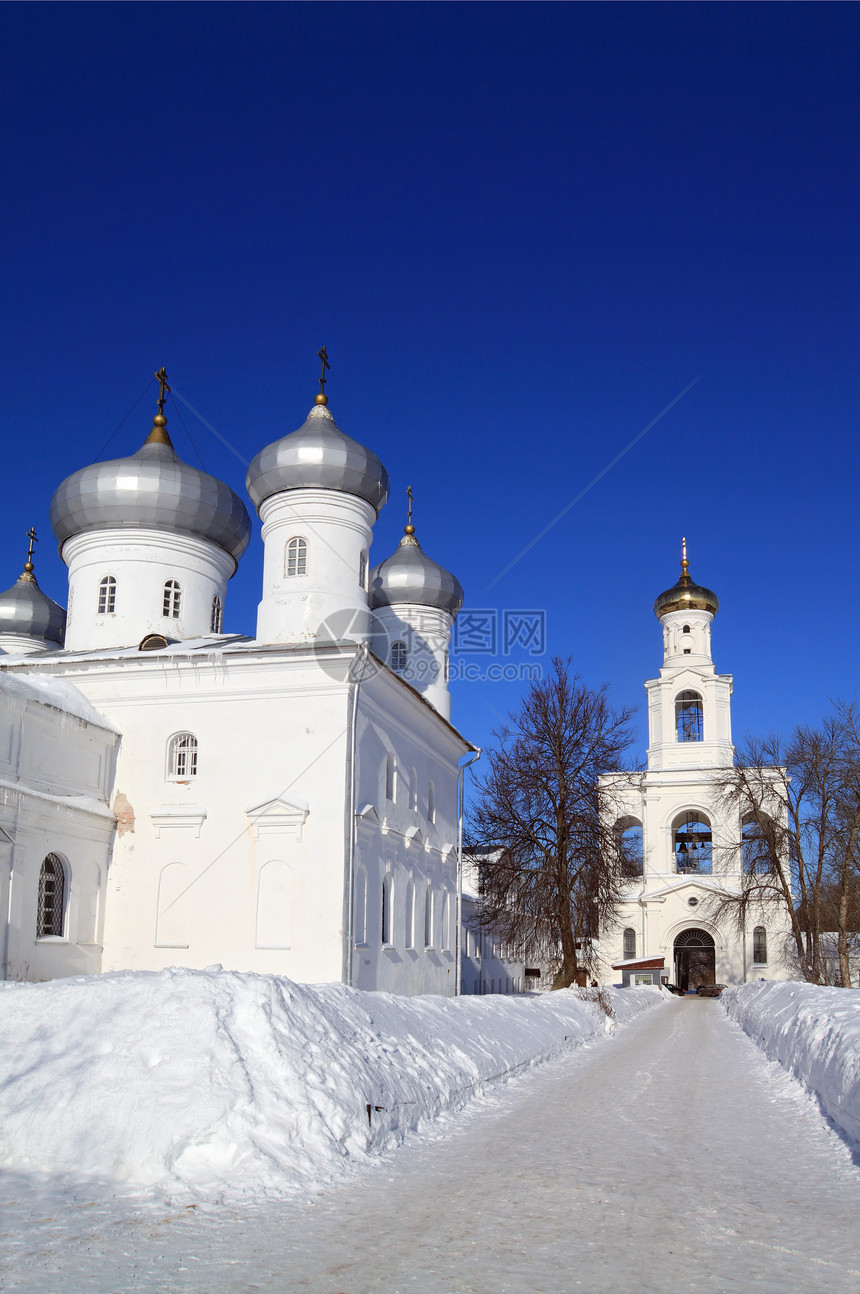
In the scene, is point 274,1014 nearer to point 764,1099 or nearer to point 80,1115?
point 80,1115

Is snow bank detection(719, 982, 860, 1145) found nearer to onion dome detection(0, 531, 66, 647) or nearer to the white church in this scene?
the white church

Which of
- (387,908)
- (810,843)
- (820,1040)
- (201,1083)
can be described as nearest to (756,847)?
(810,843)

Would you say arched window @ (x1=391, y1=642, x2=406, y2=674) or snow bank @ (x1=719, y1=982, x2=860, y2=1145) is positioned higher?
arched window @ (x1=391, y1=642, x2=406, y2=674)

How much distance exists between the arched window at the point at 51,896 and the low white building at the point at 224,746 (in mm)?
46

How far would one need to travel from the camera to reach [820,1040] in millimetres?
11375

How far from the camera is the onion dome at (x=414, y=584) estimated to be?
96.1 ft

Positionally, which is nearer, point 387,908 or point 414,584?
point 387,908

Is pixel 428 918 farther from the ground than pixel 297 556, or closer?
closer

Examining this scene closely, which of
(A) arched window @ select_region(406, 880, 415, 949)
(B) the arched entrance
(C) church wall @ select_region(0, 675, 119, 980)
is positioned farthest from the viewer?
(B) the arched entrance

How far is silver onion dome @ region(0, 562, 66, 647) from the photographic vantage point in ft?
92.9

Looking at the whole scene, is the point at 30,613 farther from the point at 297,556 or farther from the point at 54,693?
the point at 54,693

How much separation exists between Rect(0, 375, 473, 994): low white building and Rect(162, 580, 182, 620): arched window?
5cm

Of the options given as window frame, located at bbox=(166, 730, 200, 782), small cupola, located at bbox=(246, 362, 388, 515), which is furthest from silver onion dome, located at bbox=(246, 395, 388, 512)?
window frame, located at bbox=(166, 730, 200, 782)

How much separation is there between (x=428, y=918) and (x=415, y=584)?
10.1 meters
